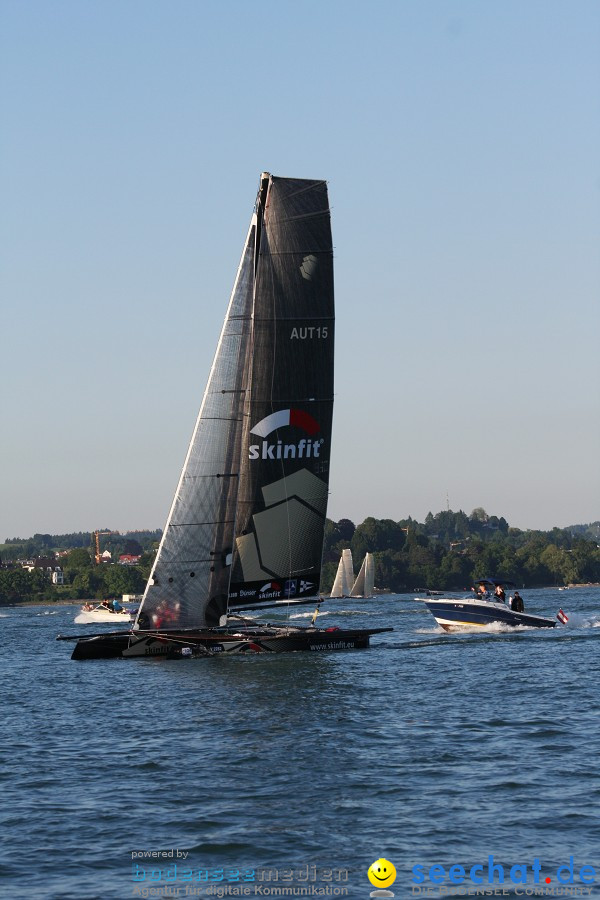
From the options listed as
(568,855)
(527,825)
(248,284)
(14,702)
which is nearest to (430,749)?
(527,825)

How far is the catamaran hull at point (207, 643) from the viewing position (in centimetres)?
5062

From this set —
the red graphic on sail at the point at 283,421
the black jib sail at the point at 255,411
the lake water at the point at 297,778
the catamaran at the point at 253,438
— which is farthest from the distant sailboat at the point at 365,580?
the red graphic on sail at the point at 283,421

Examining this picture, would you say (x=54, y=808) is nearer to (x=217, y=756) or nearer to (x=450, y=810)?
(x=217, y=756)

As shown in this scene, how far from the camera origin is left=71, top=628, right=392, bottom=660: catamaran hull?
50.6 m

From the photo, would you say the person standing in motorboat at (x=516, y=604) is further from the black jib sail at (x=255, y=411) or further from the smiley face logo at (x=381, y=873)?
the smiley face logo at (x=381, y=873)

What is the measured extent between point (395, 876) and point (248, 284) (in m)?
34.0

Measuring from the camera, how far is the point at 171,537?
168ft

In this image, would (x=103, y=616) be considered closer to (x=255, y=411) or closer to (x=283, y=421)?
(x=283, y=421)

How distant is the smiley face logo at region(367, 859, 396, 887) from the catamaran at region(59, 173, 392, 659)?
29.5 meters

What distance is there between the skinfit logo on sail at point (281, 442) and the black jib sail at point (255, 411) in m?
0.04

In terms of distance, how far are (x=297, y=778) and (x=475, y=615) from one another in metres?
41.5
